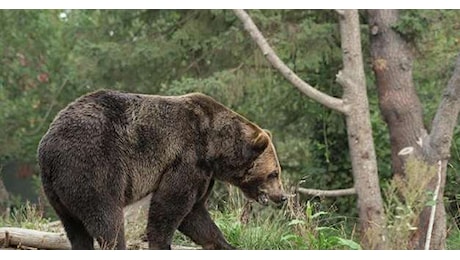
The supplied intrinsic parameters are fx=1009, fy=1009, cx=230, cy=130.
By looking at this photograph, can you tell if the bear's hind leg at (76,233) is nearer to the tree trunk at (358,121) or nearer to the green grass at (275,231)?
the green grass at (275,231)

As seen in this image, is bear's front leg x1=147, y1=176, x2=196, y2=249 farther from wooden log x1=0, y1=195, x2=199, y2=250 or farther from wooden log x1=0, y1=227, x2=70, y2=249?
wooden log x1=0, y1=227, x2=70, y2=249

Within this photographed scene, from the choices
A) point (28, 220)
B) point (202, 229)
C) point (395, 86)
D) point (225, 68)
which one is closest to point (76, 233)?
point (202, 229)

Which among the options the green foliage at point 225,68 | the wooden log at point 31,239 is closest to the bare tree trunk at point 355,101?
the green foliage at point 225,68

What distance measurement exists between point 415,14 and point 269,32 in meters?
2.41

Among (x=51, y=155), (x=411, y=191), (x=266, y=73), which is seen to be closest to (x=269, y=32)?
(x=266, y=73)

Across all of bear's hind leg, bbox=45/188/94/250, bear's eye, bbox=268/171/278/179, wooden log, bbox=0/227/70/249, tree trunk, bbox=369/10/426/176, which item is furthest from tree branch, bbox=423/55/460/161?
bear's hind leg, bbox=45/188/94/250

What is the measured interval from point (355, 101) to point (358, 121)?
287 millimetres

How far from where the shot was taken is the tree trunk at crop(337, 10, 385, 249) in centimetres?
1337

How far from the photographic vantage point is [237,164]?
307 inches

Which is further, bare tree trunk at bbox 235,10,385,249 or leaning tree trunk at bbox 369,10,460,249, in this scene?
leaning tree trunk at bbox 369,10,460,249

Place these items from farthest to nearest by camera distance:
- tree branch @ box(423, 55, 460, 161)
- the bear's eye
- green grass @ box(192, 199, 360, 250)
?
tree branch @ box(423, 55, 460, 161) → the bear's eye → green grass @ box(192, 199, 360, 250)

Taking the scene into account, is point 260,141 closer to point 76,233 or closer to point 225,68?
point 76,233

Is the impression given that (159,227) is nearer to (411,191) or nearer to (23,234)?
(23,234)

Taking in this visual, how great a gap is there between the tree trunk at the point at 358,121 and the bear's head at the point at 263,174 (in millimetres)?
5453
